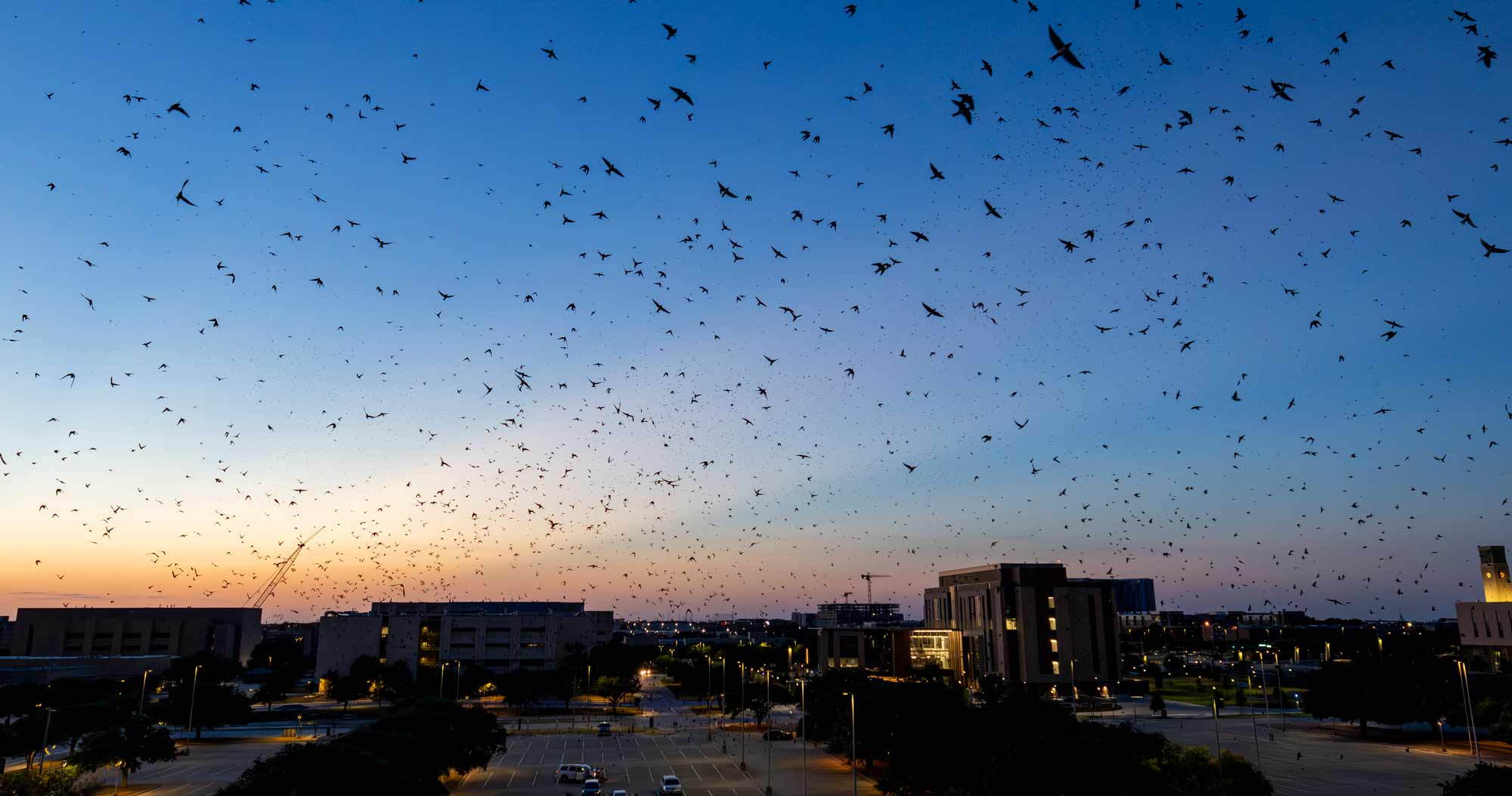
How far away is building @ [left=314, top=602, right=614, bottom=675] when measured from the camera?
15875cm

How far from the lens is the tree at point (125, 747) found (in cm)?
5986

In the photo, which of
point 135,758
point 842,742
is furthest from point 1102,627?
point 135,758

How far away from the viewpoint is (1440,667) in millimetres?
85375

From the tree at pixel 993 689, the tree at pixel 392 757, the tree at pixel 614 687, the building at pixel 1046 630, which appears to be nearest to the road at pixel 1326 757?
the tree at pixel 993 689

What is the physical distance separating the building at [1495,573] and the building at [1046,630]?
55232mm

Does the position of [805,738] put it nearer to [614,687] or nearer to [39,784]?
[39,784]

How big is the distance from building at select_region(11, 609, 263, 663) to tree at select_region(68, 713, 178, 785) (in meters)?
124

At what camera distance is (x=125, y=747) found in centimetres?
6128

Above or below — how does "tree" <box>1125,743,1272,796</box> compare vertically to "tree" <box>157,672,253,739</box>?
above

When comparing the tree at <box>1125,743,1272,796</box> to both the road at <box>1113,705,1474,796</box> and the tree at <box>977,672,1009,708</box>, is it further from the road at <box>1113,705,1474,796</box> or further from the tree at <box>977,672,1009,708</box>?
the tree at <box>977,672,1009,708</box>

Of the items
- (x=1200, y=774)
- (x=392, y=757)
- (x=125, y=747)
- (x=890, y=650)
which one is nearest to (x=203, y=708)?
(x=125, y=747)

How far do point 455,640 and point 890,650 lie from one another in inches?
3229

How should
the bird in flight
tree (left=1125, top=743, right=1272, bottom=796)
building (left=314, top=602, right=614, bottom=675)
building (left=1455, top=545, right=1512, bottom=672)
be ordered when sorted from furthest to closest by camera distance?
building (left=314, top=602, right=614, bottom=675) → building (left=1455, top=545, right=1512, bottom=672) → tree (left=1125, top=743, right=1272, bottom=796) → the bird in flight

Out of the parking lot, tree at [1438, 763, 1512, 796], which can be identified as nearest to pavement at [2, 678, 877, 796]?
the parking lot
